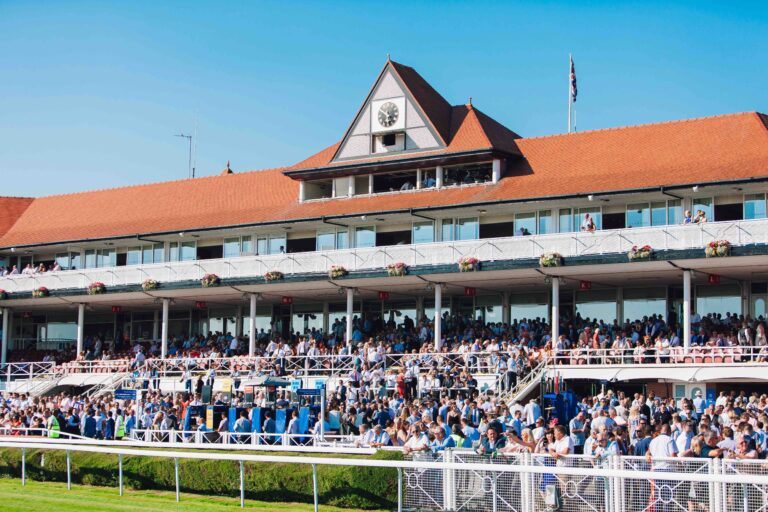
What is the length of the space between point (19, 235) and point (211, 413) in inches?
1158

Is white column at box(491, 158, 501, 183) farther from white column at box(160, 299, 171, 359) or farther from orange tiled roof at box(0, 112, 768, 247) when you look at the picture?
white column at box(160, 299, 171, 359)

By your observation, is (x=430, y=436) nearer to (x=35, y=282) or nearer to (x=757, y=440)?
(x=757, y=440)

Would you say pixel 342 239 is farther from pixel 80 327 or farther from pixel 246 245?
pixel 80 327

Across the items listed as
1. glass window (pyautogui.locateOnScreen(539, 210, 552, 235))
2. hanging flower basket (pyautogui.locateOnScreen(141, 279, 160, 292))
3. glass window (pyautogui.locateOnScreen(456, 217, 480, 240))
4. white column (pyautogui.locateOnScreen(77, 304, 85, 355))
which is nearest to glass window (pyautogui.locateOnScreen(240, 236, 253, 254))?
hanging flower basket (pyautogui.locateOnScreen(141, 279, 160, 292))

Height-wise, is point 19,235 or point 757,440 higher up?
point 19,235

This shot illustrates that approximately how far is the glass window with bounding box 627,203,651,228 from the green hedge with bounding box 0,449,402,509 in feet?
69.3

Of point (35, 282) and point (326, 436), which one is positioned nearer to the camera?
point (326, 436)

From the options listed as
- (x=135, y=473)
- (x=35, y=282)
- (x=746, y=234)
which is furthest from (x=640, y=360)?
(x=35, y=282)

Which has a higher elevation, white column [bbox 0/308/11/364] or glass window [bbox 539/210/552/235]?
glass window [bbox 539/210/552/235]

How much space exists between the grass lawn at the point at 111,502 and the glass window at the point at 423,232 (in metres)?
22.3

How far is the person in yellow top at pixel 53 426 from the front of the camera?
27925 millimetres

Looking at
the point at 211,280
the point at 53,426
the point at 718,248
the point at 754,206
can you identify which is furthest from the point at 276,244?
the point at 718,248

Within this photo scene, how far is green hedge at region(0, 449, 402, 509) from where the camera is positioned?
55.4 ft

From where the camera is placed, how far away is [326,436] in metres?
23.7
